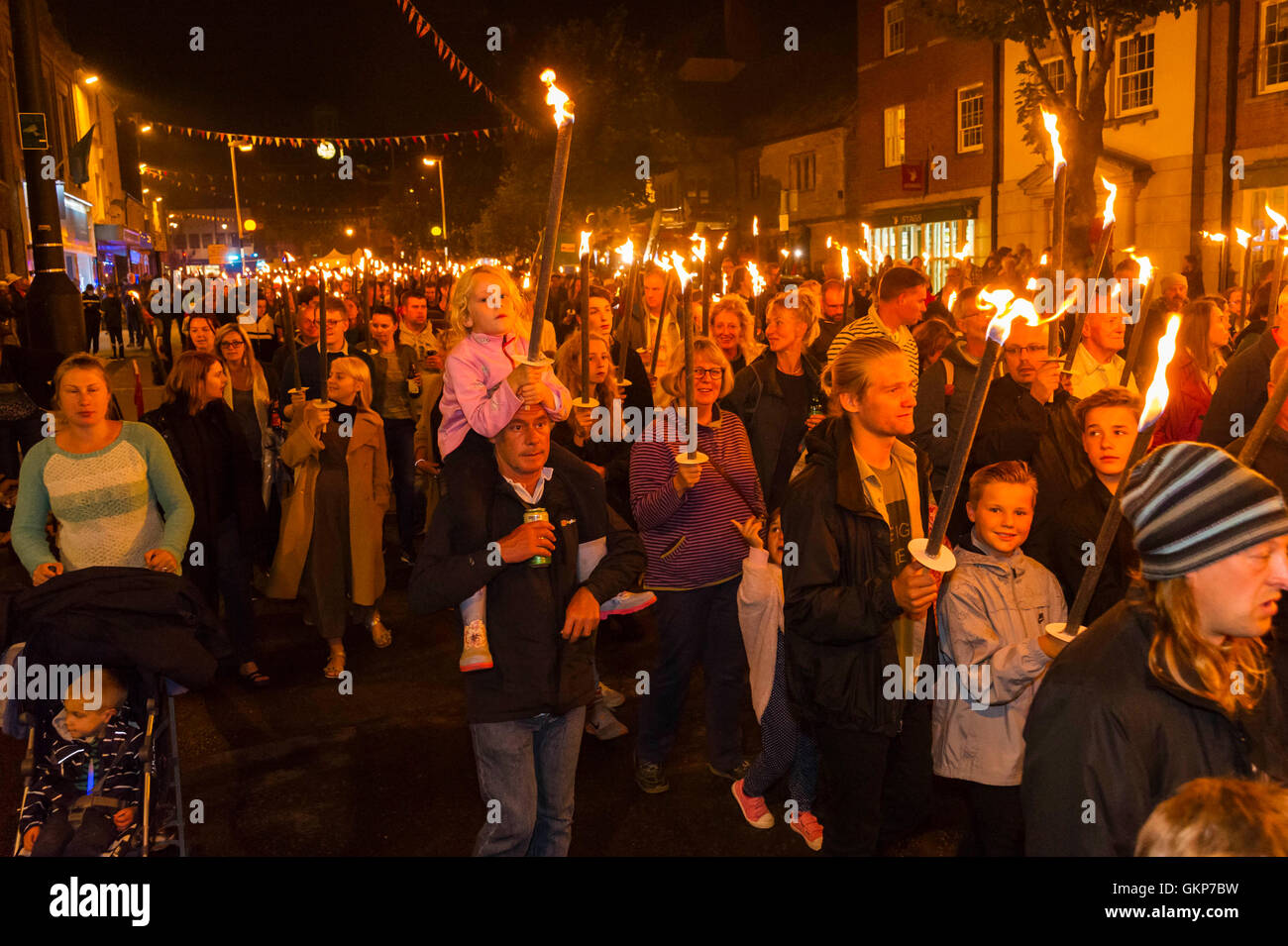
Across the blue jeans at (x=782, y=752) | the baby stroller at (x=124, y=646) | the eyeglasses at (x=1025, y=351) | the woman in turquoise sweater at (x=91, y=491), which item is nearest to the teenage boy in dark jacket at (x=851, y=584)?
the blue jeans at (x=782, y=752)

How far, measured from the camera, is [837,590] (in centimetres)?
367

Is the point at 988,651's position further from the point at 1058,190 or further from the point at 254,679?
the point at 254,679

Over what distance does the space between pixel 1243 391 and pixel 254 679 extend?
18.6 ft

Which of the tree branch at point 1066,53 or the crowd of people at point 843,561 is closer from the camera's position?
the crowd of people at point 843,561

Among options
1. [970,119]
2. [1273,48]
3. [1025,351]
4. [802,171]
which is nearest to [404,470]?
[1025,351]

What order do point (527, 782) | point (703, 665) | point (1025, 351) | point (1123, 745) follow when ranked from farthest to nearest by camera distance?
point (1025, 351), point (703, 665), point (527, 782), point (1123, 745)

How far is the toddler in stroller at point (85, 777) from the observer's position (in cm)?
394

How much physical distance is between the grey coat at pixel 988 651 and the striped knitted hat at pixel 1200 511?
159cm

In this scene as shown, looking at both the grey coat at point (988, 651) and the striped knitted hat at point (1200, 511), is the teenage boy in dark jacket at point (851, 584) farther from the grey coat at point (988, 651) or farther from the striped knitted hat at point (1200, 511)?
the striped knitted hat at point (1200, 511)

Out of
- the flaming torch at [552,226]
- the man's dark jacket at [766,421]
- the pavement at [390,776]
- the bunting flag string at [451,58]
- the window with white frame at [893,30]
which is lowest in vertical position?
the pavement at [390,776]

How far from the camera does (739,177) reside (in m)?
44.6

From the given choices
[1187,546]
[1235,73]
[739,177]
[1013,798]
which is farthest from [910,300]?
[739,177]

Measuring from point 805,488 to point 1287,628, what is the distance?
1.75 meters

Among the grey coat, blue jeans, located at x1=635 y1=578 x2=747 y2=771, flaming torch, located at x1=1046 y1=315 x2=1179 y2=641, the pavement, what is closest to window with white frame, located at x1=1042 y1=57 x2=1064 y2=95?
the pavement
